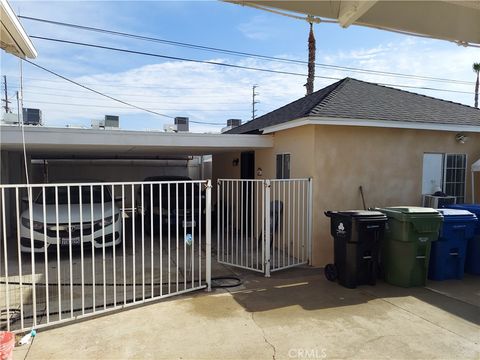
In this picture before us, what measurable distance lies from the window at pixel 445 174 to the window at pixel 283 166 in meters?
3.16

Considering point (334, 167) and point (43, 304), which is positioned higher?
point (334, 167)

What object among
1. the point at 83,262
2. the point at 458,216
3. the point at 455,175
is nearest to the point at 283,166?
the point at 458,216

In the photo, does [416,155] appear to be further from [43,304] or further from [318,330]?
[43,304]

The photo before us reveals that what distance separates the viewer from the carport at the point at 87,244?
162 inches

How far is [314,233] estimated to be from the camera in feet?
21.9

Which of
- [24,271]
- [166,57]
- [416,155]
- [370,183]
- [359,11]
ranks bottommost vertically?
[24,271]

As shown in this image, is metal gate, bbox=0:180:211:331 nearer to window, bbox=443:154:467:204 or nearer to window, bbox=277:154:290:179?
window, bbox=277:154:290:179

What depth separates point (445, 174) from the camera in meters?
7.85

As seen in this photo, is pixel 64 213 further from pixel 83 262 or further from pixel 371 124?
pixel 371 124

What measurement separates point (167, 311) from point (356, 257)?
301cm

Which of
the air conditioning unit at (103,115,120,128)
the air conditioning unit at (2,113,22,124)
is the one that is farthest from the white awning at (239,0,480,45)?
the air conditioning unit at (103,115,120,128)

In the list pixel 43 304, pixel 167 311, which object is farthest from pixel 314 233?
pixel 43 304

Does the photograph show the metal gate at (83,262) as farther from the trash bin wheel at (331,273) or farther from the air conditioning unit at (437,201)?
the air conditioning unit at (437,201)

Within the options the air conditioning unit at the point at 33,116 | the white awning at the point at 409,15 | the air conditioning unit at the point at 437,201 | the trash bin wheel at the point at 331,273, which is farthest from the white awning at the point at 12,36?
the air conditioning unit at the point at 437,201
